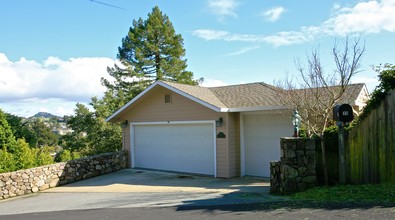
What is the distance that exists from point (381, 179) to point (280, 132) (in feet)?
14.3

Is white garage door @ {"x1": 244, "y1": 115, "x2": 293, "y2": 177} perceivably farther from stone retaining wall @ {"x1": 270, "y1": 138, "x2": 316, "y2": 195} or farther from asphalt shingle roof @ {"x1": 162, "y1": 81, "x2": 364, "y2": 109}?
stone retaining wall @ {"x1": 270, "y1": 138, "x2": 316, "y2": 195}

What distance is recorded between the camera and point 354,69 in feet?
31.3

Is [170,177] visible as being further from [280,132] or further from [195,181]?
[280,132]

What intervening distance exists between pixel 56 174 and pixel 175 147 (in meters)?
4.42

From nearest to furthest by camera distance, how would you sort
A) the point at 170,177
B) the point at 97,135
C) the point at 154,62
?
the point at 170,177, the point at 97,135, the point at 154,62

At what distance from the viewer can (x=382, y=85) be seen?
754 cm

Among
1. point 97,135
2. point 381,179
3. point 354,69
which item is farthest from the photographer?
point 97,135

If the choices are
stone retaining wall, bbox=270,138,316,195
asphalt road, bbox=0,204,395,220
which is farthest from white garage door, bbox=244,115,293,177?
asphalt road, bbox=0,204,395,220

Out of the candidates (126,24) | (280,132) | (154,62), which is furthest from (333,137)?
(126,24)

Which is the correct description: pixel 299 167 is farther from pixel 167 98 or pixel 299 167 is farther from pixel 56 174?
pixel 56 174

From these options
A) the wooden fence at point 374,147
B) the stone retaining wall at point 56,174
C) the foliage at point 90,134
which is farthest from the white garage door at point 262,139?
the foliage at point 90,134

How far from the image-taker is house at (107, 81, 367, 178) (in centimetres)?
1192

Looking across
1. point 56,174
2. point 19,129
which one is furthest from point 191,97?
Result: point 19,129

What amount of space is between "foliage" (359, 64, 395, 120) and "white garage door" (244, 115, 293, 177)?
149 inches
